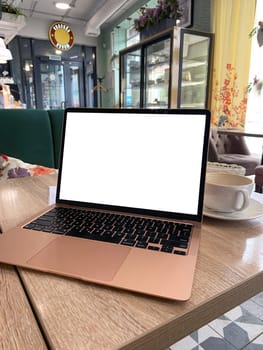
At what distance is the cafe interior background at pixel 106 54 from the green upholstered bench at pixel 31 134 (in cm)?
175

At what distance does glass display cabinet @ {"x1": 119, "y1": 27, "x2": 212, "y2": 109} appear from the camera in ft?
9.19

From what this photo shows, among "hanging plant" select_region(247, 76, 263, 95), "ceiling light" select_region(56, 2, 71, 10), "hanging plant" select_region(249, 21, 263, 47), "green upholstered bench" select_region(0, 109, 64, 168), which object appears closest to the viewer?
"green upholstered bench" select_region(0, 109, 64, 168)

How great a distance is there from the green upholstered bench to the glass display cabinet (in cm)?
156

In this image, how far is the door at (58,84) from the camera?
5.34 m

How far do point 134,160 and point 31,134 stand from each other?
1.31 metres

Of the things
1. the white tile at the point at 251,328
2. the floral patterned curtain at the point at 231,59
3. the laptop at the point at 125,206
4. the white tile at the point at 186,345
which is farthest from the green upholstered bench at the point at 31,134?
the floral patterned curtain at the point at 231,59

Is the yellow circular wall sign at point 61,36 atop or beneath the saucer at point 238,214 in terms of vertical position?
atop

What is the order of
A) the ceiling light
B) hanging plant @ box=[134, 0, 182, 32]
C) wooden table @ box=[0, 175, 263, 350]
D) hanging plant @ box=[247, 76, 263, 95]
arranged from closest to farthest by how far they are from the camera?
wooden table @ box=[0, 175, 263, 350]
hanging plant @ box=[247, 76, 263, 95]
hanging plant @ box=[134, 0, 182, 32]
the ceiling light

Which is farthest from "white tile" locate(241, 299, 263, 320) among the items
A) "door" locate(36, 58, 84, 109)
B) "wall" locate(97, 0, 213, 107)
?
"door" locate(36, 58, 84, 109)

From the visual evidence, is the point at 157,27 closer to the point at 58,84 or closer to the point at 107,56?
the point at 107,56

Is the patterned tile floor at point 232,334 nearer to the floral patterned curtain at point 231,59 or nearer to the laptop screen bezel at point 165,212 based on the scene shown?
the laptop screen bezel at point 165,212

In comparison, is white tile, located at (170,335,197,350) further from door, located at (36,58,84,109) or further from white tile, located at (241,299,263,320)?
door, located at (36,58,84,109)

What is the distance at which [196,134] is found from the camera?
50 cm

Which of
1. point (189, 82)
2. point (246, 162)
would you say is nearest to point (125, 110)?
point (246, 162)
